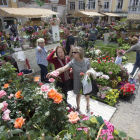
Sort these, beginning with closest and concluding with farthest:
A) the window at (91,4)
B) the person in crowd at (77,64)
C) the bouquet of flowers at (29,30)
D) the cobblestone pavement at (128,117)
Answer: the person in crowd at (77,64), the cobblestone pavement at (128,117), the bouquet of flowers at (29,30), the window at (91,4)

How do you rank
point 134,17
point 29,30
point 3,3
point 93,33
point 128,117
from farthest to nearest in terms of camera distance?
point 3,3, point 134,17, point 93,33, point 29,30, point 128,117

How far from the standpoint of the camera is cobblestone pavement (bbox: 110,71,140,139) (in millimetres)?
2527

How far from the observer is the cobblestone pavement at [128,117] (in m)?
2.53

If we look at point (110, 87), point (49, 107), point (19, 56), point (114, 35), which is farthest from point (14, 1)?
point (49, 107)

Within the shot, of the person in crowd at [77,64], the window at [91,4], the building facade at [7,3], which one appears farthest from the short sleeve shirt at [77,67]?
the window at [91,4]

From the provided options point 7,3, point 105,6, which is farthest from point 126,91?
point 105,6

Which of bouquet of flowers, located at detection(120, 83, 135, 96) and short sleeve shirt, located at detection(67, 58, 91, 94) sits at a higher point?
short sleeve shirt, located at detection(67, 58, 91, 94)

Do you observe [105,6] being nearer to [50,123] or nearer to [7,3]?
[7,3]

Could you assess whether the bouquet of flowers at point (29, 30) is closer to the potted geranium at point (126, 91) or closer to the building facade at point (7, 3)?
the potted geranium at point (126, 91)

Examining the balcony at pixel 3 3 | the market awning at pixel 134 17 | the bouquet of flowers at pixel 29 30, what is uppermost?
the balcony at pixel 3 3

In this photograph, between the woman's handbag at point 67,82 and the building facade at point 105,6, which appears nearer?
the woman's handbag at point 67,82

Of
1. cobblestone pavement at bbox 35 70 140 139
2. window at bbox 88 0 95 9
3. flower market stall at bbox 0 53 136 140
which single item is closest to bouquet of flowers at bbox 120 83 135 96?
cobblestone pavement at bbox 35 70 140 139

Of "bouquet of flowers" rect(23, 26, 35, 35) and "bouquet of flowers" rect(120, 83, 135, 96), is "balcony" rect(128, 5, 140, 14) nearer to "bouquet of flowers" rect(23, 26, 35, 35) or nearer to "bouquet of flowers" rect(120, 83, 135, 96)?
"bouquet of flowers" rect(23, 26, 35, 35)

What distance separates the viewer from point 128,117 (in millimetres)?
2865
